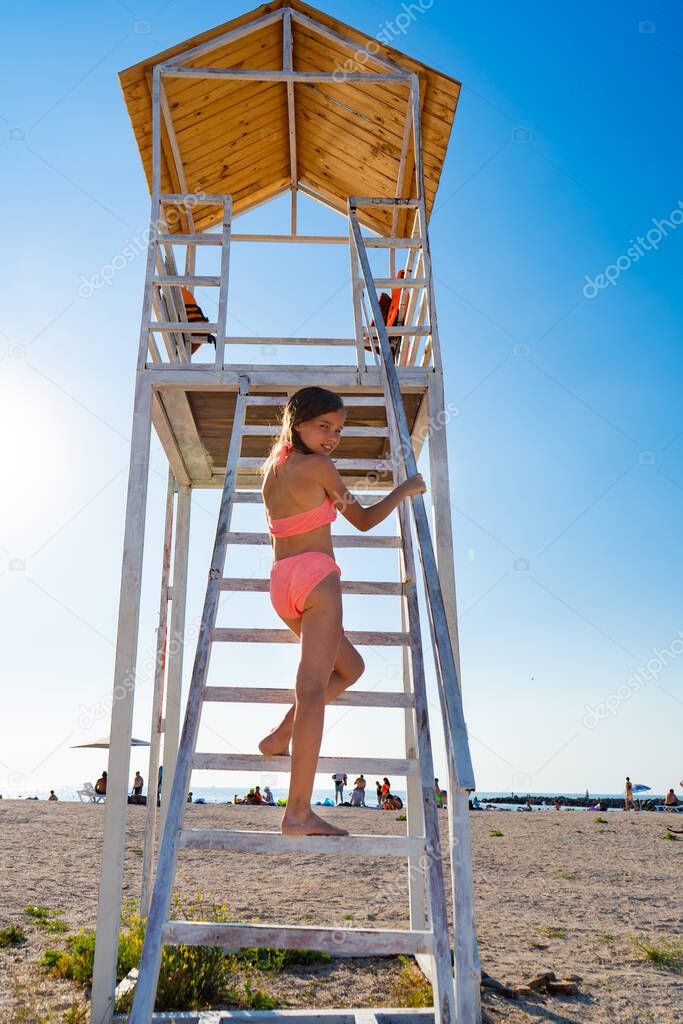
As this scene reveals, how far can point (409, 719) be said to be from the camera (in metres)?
7.25

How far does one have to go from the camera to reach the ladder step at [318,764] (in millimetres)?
3871

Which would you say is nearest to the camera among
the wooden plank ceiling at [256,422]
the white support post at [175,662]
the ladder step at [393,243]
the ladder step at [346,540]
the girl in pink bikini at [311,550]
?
the girl in pink bikini at [311,550]

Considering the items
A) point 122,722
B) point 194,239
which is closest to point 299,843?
point 122,722

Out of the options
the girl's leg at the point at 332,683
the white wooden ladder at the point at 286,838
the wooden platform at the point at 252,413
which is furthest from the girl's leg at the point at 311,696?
the wooden platform at the point at 252,413

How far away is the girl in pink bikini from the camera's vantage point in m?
3.69

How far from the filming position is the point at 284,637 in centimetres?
438

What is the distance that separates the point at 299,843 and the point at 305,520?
61.6 inches

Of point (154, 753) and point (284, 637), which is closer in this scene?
point (284, 637)

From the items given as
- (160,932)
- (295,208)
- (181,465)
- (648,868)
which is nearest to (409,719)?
(181,465)

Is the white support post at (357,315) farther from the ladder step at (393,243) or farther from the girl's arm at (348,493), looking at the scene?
the girl's arm at (348,493)

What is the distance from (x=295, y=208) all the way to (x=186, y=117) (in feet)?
6.82

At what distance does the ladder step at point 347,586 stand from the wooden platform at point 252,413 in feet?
3.56

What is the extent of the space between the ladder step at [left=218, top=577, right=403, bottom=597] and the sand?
3.17 meters

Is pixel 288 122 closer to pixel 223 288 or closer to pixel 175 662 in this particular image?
pixel 223 288
